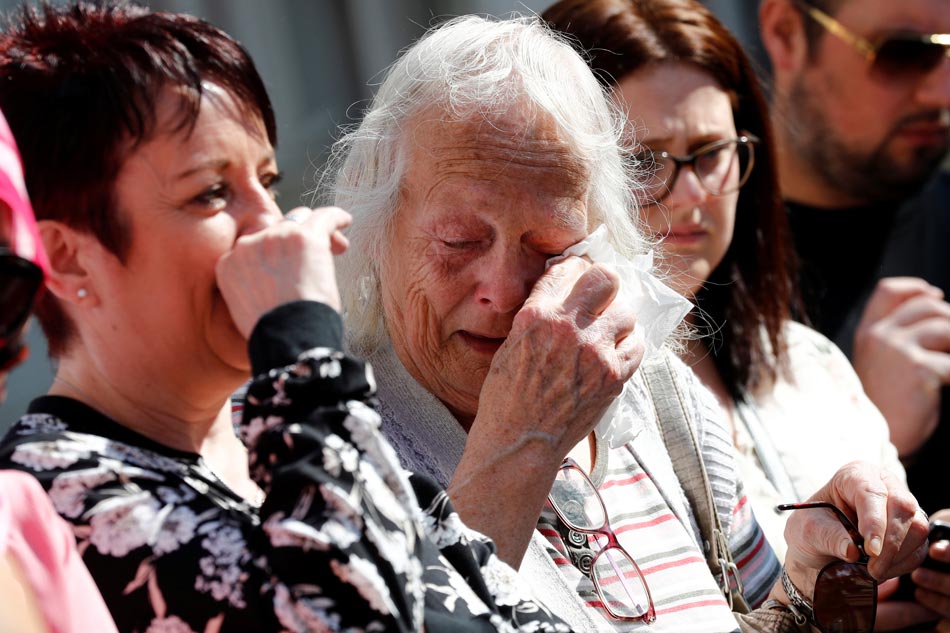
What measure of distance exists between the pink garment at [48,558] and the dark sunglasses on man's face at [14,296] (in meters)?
0.15

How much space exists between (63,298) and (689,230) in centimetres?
200

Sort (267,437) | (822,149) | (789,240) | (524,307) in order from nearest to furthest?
(267,437)
(524,307)
(789,240)
(822,149)

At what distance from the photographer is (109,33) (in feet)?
5.58

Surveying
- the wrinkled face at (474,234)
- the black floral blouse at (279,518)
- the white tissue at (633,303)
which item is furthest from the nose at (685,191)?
the black floral blouse at (279,518)

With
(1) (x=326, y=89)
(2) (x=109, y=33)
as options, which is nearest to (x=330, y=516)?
(2) (x=109, y=33)

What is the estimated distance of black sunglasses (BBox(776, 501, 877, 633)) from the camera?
7.86 ft

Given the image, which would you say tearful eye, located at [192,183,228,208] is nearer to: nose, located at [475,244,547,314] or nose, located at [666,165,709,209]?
nose, located at [475,244,547,314]

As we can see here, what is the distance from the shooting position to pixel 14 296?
4.28 feet

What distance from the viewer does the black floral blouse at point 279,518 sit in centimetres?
145

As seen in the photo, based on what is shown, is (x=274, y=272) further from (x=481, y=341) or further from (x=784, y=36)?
(x=784, y=36)

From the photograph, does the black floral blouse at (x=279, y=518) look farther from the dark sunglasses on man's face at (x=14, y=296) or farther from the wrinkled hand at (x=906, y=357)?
the wrinkled hand at (x=906, y=357)

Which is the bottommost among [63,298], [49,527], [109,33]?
[49,527]

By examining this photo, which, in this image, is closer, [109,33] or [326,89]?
[109,33]

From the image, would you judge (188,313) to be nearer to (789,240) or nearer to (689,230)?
(689,230)
